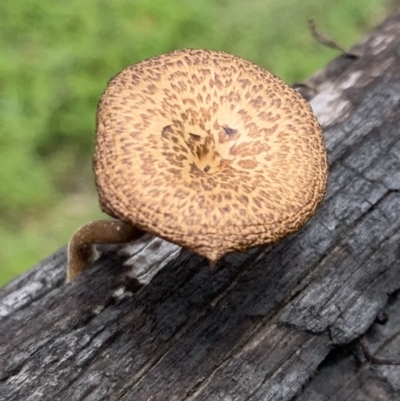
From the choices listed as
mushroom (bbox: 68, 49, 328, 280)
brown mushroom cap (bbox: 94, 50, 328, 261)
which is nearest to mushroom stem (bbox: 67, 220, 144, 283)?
mushroom (bbox: 68, 49, 328, 280)

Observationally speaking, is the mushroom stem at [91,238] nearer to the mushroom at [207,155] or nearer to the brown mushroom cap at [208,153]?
the mushroom at [207,155]

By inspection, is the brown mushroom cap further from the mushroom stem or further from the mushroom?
the mushroom stem

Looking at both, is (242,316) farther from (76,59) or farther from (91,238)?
(76,59)

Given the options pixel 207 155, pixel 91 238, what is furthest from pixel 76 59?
pixel 207 155

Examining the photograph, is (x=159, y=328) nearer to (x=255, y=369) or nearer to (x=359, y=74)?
(x=255, y=369)

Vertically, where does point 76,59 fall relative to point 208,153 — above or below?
above

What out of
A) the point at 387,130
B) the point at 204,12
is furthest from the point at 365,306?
the point at 204,12

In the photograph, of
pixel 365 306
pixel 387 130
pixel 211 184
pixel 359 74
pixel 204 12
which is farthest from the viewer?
pixel 204 12
